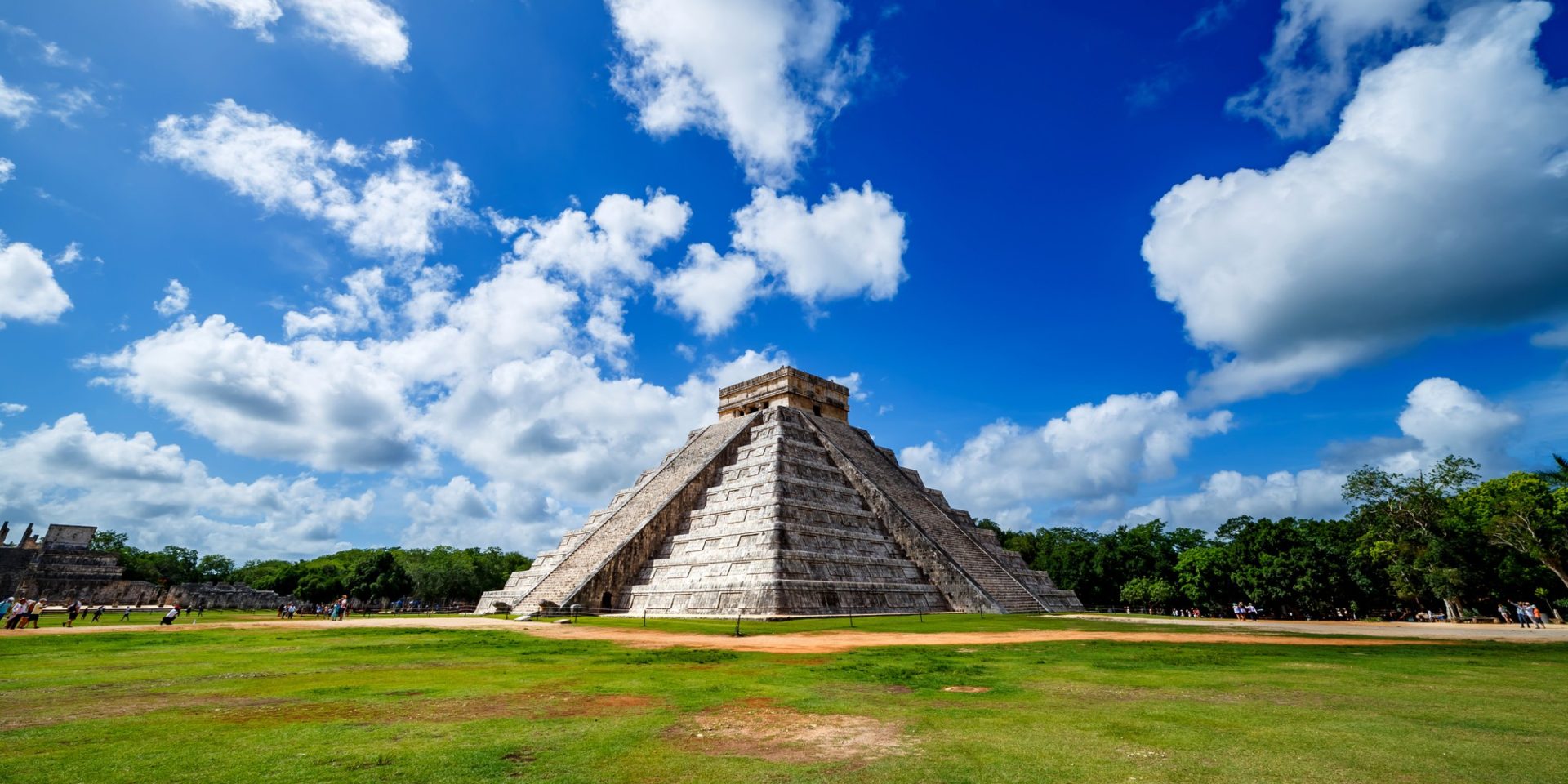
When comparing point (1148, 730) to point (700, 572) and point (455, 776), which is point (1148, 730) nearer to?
point (455, 776)

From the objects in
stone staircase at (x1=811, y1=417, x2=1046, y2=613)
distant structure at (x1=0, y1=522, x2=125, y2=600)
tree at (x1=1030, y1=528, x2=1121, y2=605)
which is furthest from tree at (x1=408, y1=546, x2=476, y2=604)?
tree at (x1=1030, y1=528, x2=1121, y2=605)

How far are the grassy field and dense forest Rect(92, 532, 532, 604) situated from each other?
132 ft

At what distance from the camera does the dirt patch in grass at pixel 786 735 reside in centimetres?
542

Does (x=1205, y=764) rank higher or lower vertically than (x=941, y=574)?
lower

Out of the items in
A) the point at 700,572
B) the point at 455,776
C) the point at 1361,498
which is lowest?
the point at 455,776

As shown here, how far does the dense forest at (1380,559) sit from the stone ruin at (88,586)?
58642mm

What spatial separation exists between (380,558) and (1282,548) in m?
58.5

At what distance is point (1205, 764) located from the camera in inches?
192

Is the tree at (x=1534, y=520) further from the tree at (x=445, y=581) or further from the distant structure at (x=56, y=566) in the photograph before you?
the distant structure at (x=56, y=566)

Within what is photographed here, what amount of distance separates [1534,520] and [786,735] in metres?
38.6

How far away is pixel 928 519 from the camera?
31.8 meters

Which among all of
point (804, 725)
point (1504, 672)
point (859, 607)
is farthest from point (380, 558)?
point (1504, 672)

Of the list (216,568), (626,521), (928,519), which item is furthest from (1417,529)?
(216,568)

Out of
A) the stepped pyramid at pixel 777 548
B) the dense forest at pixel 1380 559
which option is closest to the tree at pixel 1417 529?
the dense forest at pixel 1380 559
